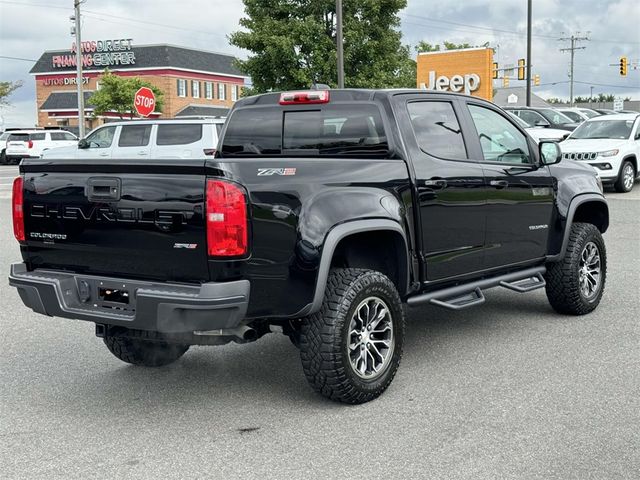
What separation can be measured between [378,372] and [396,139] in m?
1.51

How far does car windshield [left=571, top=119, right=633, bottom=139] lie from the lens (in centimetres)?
1888

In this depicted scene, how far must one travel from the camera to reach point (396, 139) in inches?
209

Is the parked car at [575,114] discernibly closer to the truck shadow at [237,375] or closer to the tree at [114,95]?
the truck shadow at [237,375]

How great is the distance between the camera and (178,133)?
19.0m

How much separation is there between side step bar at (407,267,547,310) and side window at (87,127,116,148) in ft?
51.4

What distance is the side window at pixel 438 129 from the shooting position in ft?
18.2

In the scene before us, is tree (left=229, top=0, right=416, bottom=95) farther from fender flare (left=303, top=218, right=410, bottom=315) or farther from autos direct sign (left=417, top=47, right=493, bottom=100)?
fender flare (left=303, top=218, right=410, bottom=315)

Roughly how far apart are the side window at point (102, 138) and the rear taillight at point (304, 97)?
1548 centimetres

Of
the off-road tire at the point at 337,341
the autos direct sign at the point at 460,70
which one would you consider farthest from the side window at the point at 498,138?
the autos direct sign at the point at 460,70

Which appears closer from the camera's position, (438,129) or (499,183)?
(438,129)

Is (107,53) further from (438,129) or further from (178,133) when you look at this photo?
(438,129)

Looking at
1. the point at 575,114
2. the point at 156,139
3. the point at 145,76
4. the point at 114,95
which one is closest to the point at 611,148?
the point at 156,139

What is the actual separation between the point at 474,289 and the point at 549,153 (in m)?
1.46

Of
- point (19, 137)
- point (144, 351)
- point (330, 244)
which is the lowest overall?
point (144, 351)
